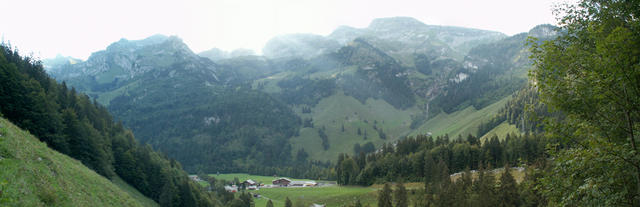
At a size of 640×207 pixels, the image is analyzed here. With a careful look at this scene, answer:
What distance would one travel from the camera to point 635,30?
16141mm

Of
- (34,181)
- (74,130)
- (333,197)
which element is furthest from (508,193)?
(74,130)

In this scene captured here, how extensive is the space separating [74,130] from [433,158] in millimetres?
110174

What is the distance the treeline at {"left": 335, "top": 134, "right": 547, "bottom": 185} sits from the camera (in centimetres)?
11051

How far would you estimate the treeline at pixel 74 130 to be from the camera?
2071 inches

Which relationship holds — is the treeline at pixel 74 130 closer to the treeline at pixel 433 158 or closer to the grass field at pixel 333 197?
the grass field at pixel 333 197

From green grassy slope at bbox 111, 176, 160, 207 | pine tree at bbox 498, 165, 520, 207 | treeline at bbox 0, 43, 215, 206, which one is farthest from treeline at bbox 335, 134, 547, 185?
green grassy slope at bbox 111, 176, 160, 207

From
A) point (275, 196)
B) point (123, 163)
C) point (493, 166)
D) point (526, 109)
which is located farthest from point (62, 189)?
point (275, 196)

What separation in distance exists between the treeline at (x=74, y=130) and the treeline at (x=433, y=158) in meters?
69.1

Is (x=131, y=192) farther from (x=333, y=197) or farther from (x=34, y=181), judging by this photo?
(x=333, y=197)

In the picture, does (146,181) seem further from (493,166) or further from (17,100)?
(493,166)

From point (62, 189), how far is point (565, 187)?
34928 mm

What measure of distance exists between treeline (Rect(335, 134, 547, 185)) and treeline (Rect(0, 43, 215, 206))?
69.1 m

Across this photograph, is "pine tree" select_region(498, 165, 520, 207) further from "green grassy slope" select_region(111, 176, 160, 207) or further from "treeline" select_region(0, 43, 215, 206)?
"treeline" select_region(0, 43, 215, 206)

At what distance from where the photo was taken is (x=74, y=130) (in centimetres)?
6475
